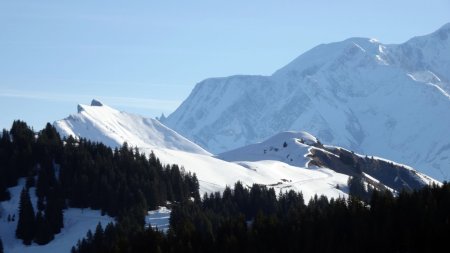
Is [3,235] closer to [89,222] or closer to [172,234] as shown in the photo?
[89,222]

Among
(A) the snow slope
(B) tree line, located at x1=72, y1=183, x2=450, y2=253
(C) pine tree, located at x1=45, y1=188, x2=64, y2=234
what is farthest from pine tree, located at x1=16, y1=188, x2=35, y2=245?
(B) tree line, located at x1=72, y1=183, x2=450, y2=253

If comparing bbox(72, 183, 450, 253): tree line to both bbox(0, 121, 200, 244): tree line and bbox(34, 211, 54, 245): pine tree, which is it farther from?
bbox(0, 121, 200, 244): tree line

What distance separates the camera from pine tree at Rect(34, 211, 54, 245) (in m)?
174

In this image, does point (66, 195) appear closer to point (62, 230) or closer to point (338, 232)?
point (62, 230)

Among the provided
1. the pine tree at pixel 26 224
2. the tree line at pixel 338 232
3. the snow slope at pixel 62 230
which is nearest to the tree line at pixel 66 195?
the pine tree at pixel 26 224

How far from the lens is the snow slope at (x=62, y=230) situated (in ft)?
563

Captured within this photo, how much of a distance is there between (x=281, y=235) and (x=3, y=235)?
209 ft

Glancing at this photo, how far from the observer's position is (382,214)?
441 ft

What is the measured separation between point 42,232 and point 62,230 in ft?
17.2

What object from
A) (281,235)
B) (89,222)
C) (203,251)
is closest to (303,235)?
(281,235)

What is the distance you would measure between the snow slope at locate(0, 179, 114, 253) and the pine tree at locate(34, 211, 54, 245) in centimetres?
101

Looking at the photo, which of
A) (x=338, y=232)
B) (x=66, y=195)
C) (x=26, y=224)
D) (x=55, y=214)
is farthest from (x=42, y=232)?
(x=338, y=232)

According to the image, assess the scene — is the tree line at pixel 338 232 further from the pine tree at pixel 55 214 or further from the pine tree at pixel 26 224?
the pine tree at pixel 26 224

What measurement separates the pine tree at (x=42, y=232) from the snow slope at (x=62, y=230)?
101 cm
